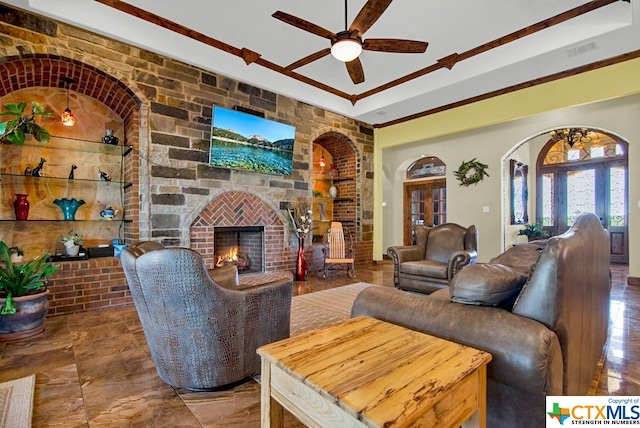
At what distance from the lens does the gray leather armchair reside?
5.50ft

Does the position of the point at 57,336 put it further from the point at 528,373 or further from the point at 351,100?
the point at 351,100

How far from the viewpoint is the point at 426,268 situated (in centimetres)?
386

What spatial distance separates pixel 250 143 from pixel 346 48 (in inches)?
83.6

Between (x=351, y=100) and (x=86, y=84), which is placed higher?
(x=351, y=100)

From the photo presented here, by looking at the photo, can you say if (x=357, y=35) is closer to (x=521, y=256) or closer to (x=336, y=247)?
(x=521, y=256)

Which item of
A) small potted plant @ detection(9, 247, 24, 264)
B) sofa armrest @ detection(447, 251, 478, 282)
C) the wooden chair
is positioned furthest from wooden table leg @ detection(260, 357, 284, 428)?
the wooden chair

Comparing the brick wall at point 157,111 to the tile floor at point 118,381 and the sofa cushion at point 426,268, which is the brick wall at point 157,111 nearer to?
the tile floor at point 118,381

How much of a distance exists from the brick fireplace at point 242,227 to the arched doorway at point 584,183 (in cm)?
599

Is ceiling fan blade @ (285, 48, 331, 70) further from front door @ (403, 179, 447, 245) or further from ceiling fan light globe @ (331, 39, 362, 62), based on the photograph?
front door @ (403, 179, 447, 245)

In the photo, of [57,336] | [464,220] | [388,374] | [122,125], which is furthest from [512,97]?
[57,336]

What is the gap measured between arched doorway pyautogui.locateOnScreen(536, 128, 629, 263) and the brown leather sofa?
21.1 feet

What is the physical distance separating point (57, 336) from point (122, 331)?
49cm

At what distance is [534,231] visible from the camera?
604cm

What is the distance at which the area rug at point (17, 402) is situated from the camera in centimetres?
154
